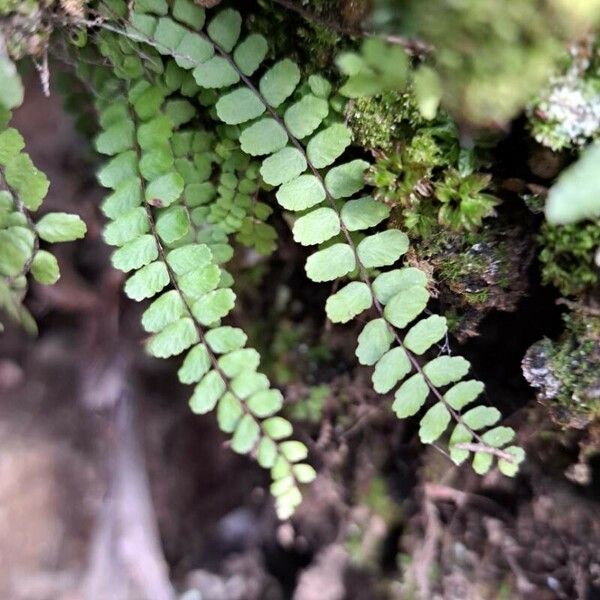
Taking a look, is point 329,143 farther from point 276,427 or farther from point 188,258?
point 276,427

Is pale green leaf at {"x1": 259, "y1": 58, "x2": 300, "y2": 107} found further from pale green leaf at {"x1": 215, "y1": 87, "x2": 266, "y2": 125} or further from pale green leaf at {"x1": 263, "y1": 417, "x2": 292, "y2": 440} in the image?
pale green leaf at {"x1": 263, "y1": 417, "x2": 292, "y2": 440}

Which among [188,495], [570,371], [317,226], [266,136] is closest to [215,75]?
[266,136]

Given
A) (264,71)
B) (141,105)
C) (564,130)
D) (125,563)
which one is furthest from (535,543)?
(141,105)

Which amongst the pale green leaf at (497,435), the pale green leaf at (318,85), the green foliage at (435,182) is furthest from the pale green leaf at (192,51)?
the pale green leaf at (497,435)

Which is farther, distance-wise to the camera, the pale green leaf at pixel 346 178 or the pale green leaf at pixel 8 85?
the pale green leaf at pixel 346 178

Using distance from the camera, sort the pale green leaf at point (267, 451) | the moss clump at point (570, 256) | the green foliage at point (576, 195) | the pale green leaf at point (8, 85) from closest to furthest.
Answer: the green foliage at point (576, 195)
the pale green leaf at point (8, 85)
the moss clump at point (570, 256)
the pale green leaf at point (267, 451)

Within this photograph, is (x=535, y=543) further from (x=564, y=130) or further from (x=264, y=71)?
(x=264, y=71)

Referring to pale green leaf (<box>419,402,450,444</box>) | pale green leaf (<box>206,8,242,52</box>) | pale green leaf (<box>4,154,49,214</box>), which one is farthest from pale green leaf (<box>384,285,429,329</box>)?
pale green leaf (<box>4,154,49,214</box>)

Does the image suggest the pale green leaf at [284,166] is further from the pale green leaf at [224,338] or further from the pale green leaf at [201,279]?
the pale green leaf at [224,338]
